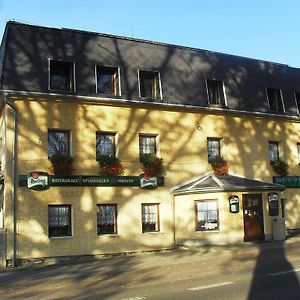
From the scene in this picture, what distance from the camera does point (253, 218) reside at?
22.4 metres

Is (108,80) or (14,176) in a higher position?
(108,80)

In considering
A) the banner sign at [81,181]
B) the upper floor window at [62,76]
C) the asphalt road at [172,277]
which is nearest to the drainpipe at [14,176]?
the banner sign at [81,181]

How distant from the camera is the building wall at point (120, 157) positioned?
18742 millimetres

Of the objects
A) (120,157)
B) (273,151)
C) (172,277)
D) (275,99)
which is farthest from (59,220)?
(275,99)

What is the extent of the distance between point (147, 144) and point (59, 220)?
5494 millimetres

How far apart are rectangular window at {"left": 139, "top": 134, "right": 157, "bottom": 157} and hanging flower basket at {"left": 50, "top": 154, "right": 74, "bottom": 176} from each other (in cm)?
382

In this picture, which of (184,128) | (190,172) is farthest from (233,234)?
(184,128)

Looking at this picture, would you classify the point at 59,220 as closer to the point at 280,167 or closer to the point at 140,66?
the point at 140,66

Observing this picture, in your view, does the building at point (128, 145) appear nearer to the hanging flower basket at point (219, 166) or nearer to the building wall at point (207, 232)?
the building wall at point (207, 232)

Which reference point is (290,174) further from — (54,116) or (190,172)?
(54,116)

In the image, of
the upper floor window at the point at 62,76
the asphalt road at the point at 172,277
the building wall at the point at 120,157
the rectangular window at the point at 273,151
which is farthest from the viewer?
the rectangular window at the point at 273,151

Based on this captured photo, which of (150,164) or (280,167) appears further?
(280,167)

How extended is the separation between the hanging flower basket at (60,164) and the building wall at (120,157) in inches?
12.9

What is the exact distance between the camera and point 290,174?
25906mm
